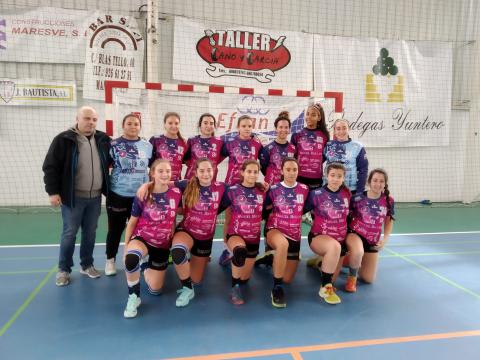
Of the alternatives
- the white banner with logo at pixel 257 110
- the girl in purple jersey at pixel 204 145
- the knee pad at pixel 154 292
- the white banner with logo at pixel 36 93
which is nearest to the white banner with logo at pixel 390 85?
the white banner with logo at pixel 257 110

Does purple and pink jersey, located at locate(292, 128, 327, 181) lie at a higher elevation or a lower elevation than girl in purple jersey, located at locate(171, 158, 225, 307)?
higher

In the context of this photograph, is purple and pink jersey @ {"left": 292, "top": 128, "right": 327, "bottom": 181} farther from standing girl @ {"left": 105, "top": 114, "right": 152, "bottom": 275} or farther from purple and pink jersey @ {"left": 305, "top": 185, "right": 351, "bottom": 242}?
standing girl @ {"left": 105, "top": 114, "right": 152, "bottom": 275}

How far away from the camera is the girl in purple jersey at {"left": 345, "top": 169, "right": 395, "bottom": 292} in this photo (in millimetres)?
3229

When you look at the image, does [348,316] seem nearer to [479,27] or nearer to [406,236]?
[406,236]

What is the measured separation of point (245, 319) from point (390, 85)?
590 centimetres

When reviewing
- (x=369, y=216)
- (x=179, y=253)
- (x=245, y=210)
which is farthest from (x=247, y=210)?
(x=369, y=216)

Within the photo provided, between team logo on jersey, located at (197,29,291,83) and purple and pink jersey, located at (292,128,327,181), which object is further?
team logo on jersey, located at (197,29,291,83)

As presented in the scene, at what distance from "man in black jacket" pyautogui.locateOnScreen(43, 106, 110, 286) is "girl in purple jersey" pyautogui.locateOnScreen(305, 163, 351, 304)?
1.88 metres

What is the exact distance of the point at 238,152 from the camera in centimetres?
361

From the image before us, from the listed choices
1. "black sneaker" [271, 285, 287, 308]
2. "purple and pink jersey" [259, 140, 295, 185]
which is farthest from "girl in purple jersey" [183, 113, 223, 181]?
"black sneaker" [271, 285, 287, 308]

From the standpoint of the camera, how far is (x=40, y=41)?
18.7ft

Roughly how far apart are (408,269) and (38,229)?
466cm

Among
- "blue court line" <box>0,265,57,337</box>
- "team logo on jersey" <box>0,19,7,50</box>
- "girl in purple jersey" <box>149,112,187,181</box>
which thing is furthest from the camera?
"team logo on jersey" <box>0,19,7,50</box>

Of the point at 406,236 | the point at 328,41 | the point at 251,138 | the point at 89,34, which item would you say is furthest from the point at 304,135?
the point at 89,34
